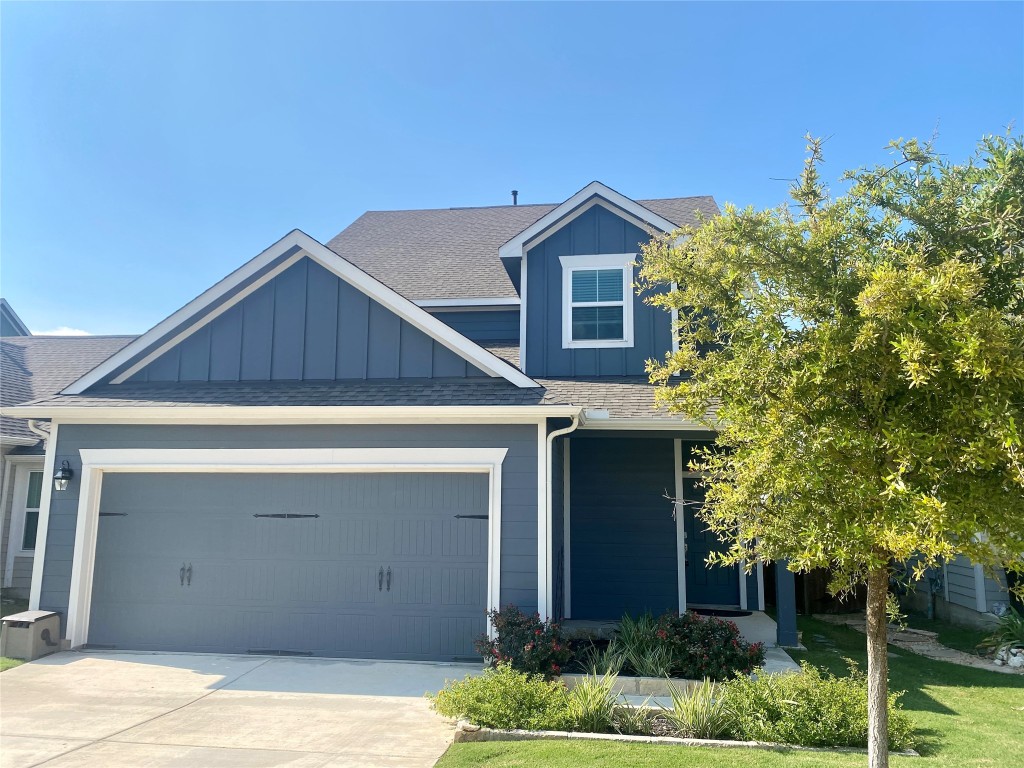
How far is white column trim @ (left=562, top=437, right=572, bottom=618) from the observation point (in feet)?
35.4

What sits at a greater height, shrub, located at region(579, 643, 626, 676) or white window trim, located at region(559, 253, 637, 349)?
white window trim, located at region(559, 253, 637, 349)

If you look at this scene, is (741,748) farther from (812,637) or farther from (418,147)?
(418,147)

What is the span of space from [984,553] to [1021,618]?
858 centimetres

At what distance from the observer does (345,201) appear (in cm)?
1725

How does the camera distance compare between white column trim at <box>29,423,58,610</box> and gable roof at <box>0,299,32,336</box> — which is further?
gable roof at <box>0,299,32,336</box>

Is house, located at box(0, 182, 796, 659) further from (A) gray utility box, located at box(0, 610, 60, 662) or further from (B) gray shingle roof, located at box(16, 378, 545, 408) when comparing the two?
(A) gray utility box, located at box(0, 610, 60, 662)

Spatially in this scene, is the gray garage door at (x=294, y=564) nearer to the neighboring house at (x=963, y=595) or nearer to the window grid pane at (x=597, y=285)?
the window grid pane at (x=597, y=285)

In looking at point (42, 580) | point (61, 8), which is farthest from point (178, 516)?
Result: point (61, 8)

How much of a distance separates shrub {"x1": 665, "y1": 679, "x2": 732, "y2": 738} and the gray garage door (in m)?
3.05

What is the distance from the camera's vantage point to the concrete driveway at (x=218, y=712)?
213 inches

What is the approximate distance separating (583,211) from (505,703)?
299 inches

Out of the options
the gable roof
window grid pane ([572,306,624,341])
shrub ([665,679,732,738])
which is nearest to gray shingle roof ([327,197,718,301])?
window grid pane ([572,306,624,341])

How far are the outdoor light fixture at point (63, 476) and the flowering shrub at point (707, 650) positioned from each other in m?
7.57

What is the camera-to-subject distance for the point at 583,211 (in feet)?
36.3
